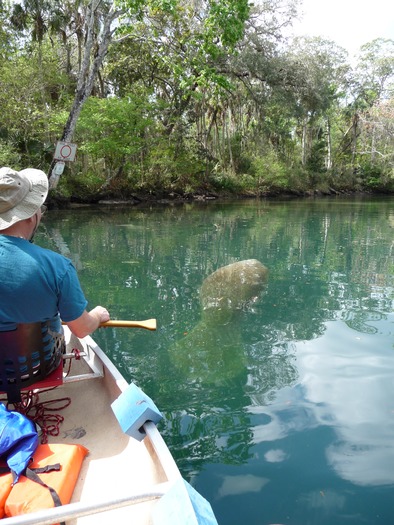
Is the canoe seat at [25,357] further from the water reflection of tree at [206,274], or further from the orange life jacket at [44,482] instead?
the water reflection of tree at [206,274]

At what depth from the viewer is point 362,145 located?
136 ft

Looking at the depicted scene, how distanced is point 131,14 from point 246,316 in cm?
1193

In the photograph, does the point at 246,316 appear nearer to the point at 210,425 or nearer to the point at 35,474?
the point at 210,425

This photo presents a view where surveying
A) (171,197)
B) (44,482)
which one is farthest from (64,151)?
(171,197)

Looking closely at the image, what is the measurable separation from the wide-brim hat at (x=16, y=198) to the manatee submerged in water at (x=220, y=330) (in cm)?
251

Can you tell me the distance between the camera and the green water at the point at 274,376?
2707mm

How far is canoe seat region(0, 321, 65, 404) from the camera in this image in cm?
229

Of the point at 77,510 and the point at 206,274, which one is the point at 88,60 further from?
the point at 77,510

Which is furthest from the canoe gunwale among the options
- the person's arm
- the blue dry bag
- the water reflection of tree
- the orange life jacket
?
the water reflection of tree

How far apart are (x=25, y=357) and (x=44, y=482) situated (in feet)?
2.28

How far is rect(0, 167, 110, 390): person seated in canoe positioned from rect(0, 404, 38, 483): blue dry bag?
342mm

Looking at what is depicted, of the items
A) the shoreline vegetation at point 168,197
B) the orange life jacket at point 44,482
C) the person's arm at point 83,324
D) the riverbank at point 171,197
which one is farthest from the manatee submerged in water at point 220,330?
the shoreline vegetation at point 168,197

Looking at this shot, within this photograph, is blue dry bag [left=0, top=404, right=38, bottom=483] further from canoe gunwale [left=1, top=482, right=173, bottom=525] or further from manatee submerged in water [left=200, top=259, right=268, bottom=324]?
manatee submerged in water [left=200, top=259, right=268, bottom=324]

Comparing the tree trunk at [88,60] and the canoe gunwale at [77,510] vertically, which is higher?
the tree trunk at [88,60]
